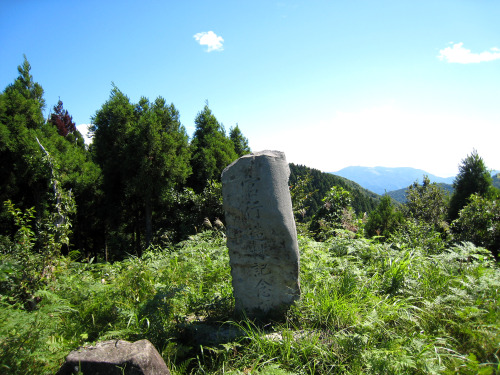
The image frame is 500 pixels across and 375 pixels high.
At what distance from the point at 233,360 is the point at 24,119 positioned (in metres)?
11.0

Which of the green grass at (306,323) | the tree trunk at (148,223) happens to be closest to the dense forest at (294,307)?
the green grass at (306,323)

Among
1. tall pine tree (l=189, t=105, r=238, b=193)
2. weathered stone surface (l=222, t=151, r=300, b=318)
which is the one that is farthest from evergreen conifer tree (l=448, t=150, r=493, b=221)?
weathered stone surface (l=222, t=151, r=300, b=318)

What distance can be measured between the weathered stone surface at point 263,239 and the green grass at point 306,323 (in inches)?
9.1

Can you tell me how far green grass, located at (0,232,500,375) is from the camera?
2.49m

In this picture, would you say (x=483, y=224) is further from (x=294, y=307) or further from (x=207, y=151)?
(x=207, y=151)

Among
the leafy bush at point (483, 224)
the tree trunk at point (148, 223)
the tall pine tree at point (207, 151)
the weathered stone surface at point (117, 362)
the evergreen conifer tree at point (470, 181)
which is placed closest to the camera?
the weathered stone surface at point (117, 362)

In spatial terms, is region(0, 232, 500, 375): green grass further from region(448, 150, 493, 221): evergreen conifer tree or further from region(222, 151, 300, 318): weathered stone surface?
region(448, 150, 493, 221): evergreen conifer tree

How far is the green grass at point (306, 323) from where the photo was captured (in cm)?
249

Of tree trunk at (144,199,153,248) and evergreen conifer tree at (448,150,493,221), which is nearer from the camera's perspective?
tree trunk at (144,199,153,248)

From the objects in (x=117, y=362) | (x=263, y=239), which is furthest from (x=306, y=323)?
(x=117, y=362)

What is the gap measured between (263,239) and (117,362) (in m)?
1.82

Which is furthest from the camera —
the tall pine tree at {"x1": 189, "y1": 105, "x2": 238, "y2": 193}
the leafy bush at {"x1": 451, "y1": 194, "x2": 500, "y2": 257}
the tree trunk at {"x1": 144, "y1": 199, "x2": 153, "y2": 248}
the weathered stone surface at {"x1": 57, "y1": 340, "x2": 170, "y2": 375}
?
the tall pine tree at {"x1": 189, "y1": 105, "x2": 238, "y2": 193}

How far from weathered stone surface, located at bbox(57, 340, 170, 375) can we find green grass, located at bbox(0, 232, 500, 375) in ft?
0.79

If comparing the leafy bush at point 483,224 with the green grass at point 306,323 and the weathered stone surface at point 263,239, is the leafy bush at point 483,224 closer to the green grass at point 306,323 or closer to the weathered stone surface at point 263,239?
the green grass at point 306,323
